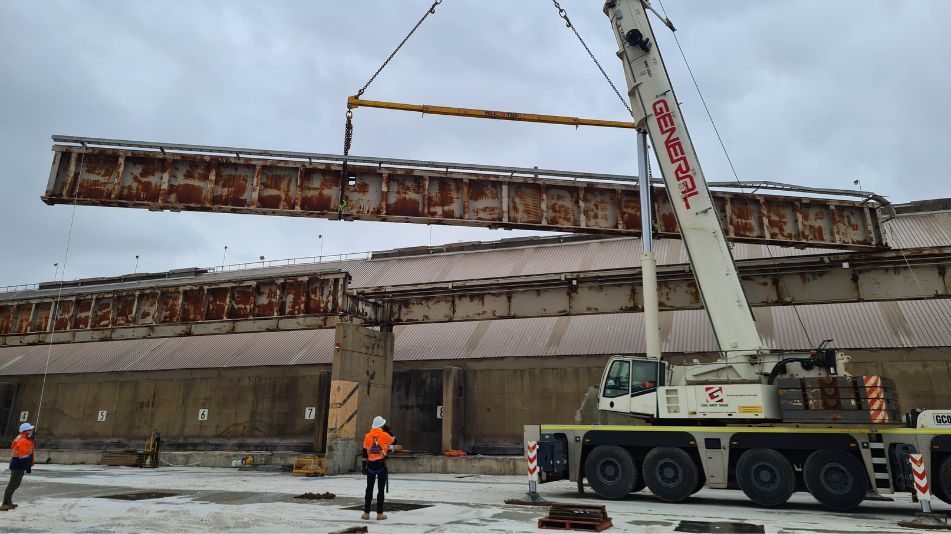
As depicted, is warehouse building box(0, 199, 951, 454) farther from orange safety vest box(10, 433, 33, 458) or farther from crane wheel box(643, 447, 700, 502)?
orange safety vest box(10, 433, 33, 458)

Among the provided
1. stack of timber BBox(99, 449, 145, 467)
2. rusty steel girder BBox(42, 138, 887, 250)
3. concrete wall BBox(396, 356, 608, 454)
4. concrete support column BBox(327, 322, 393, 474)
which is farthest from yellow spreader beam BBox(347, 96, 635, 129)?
stack of timber BBox(99, 449, 145, 467)

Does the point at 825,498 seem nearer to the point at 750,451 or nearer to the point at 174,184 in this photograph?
the point at 750,451

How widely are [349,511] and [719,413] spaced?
7872 millimetres

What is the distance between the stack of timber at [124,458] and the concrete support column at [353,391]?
946 centimetres

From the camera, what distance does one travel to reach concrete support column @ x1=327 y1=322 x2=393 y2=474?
21.8 meters

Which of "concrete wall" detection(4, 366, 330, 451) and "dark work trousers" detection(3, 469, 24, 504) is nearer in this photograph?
"dark work trousers" detection(3, 469, 24, 504)

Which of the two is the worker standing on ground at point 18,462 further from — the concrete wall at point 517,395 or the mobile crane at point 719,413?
the concrete wall at point 517,395

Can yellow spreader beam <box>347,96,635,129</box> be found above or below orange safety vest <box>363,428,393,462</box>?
above

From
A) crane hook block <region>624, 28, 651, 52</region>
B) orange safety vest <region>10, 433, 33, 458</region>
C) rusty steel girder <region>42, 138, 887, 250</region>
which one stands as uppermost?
crane hook block <region>624, 28, 651, 52</region>

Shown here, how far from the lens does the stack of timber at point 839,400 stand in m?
11.3

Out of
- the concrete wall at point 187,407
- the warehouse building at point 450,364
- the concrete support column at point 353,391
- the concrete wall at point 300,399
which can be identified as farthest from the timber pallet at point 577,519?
the concrete wall at point 187,407

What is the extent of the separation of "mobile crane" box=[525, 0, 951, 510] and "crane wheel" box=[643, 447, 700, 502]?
2 centimetres

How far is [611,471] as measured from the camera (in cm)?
1362

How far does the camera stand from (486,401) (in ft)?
89.7
